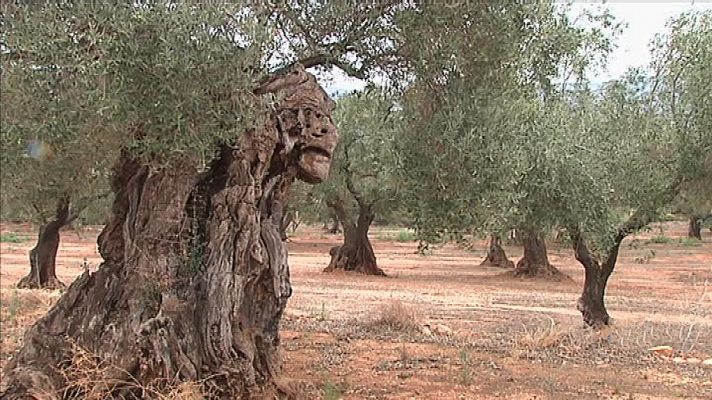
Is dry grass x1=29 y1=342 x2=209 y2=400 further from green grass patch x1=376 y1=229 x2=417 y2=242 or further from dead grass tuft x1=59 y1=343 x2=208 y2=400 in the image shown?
green grass patch x1=376 y1=229 x2=417 y2=242

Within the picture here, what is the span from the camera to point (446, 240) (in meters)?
9.62

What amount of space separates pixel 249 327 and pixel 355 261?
79.7 feet

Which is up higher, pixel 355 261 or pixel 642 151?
pixel 642 151

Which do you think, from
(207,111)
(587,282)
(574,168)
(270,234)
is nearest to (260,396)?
(270,234)

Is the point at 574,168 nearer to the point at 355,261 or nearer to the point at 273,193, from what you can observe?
the point at 273,193

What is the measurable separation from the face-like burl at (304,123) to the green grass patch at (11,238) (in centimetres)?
4698

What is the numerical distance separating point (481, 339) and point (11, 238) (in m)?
44.8

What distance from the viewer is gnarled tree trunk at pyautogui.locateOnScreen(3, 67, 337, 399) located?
7723mm

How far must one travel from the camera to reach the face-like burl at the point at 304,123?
8336 millimetres

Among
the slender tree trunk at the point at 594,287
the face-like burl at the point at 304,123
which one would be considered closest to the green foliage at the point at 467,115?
the face-like burl at the point at 304,123

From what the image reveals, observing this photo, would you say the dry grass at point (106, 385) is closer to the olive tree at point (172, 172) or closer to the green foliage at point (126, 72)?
the olive tree at point (172, 172)

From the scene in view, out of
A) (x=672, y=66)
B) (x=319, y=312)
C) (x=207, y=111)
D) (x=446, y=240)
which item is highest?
(x=672, y=66)

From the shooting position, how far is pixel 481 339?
14672mm

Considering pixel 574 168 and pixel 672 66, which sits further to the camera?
pixel 672 66
